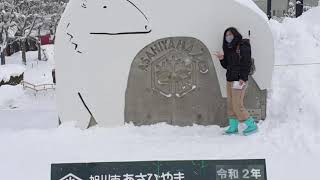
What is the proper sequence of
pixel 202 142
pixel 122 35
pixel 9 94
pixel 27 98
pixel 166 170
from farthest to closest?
1. pixel 27 98
2. pixel 9 94
3. pixel 122 35
4. pixel 202 142
5. pixel 166 170

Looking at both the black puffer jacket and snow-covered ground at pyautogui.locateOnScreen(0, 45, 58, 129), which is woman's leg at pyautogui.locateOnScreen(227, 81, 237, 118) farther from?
snow-covered ground at pyautogui.locateOnScreen(0, 45, 58, 129)

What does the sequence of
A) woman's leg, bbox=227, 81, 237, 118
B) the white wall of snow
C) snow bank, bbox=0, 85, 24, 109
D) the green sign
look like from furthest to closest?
snow bank, bbox=0, 85, 24, 109
the white wall of snow
woman's leg, bbox=227, 81, 237, 118
the green sign

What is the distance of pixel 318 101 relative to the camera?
6680 mm

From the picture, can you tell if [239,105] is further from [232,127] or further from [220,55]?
[220,55]

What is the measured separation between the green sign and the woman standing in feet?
7.75

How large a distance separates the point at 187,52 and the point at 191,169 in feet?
9.42

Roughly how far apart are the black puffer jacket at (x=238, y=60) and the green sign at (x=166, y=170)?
7.83 ft

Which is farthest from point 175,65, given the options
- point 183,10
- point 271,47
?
point 271,47

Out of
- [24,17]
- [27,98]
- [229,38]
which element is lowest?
[27,98]

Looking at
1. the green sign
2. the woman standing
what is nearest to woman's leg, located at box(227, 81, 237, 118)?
the woman standing

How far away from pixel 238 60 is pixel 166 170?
8.44 feet

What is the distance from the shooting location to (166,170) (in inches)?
168

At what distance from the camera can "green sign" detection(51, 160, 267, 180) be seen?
4.21 metres

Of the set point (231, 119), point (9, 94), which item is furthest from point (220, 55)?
point (9, 94)
